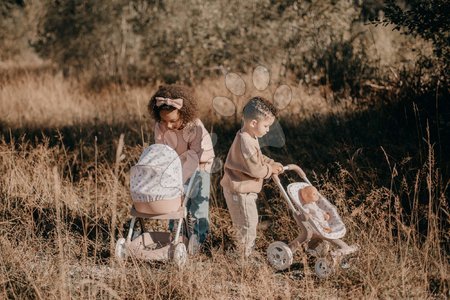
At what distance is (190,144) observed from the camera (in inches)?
198

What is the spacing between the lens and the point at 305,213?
438 cm

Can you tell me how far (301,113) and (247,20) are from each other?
412 centimetres

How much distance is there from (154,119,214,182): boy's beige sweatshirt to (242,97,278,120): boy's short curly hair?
1.86 ft

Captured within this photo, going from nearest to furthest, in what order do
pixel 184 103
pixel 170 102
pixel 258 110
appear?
pixel 258 110 → pixel 170 102 → pixel 184 103

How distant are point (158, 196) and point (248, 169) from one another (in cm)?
69

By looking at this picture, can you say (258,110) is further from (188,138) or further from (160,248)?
(160,248)

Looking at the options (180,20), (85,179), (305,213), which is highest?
(180,20)

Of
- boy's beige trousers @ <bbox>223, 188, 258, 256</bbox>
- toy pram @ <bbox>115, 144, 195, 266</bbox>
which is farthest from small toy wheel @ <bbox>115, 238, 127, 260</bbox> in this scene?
boy's beige trousers @ <bbox>223, 188, 258, 256</bbox>

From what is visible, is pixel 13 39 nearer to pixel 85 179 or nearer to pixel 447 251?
pixel 85 179

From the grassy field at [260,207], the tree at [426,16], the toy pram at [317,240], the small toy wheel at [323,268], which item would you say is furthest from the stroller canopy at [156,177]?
the tree at [426,16]

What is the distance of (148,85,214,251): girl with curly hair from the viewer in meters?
4.91

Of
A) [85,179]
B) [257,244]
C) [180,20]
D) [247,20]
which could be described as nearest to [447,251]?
[257,244]

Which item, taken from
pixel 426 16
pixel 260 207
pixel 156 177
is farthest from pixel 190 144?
pixel 426 16

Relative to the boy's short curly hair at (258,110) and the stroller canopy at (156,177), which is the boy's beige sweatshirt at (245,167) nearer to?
the boy's short curly hair at (258,110)
